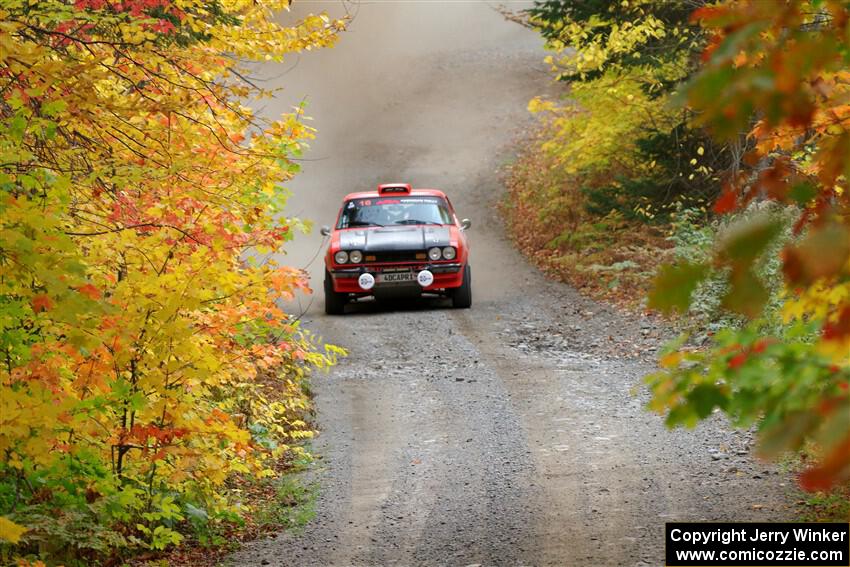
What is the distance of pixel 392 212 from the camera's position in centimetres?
1546

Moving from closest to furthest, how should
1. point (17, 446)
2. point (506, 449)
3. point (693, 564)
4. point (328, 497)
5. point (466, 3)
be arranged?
1. point (17, 446)
2. point (693, 564)
3. point (328, 497)
4. point (506, 449)
5. point (466, 3)

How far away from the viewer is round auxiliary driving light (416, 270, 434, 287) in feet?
46.9

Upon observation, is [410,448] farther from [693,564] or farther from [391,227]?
[391,227]

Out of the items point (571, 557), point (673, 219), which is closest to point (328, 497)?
point (571, 557)

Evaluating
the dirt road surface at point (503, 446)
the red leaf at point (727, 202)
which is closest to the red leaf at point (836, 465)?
the red leaf at point (727, 202)

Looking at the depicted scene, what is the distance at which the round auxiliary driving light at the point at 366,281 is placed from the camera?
1423 cm

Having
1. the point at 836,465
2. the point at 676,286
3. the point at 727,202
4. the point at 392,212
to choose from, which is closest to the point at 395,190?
the point at 392,212

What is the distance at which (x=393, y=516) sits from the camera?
6.70 m

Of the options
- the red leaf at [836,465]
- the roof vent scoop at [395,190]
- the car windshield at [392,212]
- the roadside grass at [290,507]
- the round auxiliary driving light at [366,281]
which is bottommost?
the roadside grass at [290,507]

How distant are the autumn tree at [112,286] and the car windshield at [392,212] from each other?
25.6 feet

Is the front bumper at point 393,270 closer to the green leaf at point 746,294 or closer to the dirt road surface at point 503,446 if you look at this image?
the dirt road surface at point 503,446

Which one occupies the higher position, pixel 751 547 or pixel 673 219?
pixel 673 219

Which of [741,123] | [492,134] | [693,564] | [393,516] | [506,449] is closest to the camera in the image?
[741,123]

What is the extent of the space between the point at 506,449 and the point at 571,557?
8.33ft
